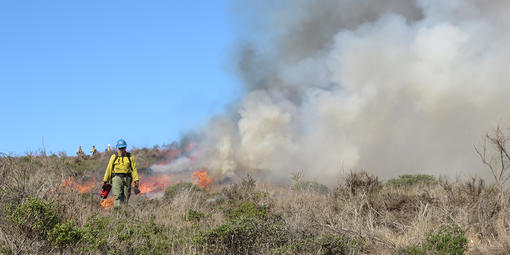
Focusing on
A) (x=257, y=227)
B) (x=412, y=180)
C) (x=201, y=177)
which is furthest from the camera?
(x=201, y=177)

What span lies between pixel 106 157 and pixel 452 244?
3311 centimetres

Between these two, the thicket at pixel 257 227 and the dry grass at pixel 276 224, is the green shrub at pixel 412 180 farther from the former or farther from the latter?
the thicket at pixel 257 227

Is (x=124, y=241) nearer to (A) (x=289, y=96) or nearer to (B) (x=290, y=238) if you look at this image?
(B) (x=290, y=238)

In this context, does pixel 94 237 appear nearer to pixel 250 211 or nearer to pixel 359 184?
pixel 250 211

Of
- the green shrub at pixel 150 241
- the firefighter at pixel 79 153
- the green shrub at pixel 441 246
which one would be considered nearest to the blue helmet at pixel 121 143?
the green shrub at pixel 150 241

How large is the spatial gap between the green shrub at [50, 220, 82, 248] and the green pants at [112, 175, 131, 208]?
5.27 m

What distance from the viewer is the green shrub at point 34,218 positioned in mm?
8234

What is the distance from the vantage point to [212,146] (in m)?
39.4

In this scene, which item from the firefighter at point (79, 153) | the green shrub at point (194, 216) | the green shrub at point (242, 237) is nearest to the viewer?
the green shrub at point (242, 237)

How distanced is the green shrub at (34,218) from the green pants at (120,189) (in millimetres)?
4786

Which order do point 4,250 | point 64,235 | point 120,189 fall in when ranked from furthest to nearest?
1. point 120,189
2. point 64,235
3. point 4,250

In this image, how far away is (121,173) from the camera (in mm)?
13484

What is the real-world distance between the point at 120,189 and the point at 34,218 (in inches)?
201

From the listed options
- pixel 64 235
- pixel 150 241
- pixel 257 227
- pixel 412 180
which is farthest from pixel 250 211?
pixel 412 180
